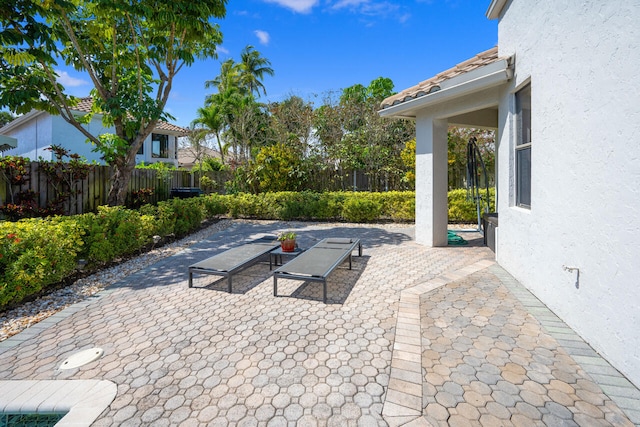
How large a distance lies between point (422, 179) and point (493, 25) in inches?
144

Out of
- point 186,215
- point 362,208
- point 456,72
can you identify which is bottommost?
point 186,215

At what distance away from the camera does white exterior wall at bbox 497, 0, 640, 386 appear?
2736 mm

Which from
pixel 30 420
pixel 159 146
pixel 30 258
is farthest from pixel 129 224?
pixel 159 146

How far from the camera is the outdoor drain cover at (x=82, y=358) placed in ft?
10.6

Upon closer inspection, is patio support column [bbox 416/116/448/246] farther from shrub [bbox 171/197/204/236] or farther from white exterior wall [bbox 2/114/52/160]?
white exterior wall [bbox 2/114/52/160]

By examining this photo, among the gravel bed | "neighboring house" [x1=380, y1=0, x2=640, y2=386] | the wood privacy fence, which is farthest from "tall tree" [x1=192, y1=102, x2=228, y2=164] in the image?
"neighboring house" [x1=380, y1=0, x2=640, y2=386]

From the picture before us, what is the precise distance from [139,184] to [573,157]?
12.7m

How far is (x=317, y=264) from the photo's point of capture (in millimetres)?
5344

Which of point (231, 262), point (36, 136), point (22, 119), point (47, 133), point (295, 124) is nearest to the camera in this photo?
point (231, 262)

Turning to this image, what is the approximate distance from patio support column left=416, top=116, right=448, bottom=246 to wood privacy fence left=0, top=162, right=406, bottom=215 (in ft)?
24.9

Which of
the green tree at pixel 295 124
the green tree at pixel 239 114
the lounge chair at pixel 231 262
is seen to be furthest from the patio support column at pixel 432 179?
the green tree at pixel 239 114

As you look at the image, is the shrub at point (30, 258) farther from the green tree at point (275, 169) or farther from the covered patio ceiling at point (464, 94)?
the green tree at point (275, 169)

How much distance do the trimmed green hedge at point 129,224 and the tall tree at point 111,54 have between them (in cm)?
230

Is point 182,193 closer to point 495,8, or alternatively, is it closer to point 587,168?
point 495,8
